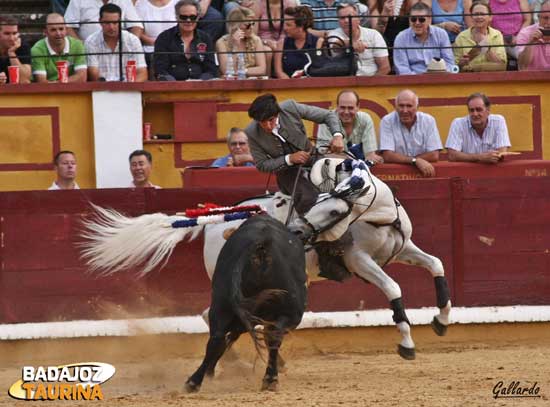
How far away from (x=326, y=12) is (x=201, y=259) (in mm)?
3235

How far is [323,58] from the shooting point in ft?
37.8

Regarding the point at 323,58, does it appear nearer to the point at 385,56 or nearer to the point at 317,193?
the point at 385,56

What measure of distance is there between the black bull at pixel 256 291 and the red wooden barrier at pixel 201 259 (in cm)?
255

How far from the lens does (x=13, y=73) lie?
11266mm

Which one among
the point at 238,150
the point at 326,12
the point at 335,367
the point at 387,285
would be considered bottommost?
the point at 335,367

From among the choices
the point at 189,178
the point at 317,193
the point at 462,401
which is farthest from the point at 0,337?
the point at 462,401

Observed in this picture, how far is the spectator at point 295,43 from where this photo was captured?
37.1ft

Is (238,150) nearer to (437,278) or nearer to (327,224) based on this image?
(437,278)

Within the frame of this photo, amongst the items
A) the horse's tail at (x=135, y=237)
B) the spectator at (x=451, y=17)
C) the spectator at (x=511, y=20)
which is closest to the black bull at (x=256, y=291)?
the horse's tail at (x=135, y=237)

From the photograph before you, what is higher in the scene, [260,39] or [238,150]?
[260,39]

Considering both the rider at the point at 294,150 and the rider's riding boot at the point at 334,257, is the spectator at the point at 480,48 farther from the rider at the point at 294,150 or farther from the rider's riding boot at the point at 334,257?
the rider's riding boot at the point at 334,257

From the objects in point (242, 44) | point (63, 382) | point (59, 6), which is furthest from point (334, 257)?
point (59, 6)

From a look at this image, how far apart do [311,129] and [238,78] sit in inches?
30.5

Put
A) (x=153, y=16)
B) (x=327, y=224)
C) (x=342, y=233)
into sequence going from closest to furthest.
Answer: (x=327, y=224)
(x=342, y=233)
(x=153, y=16)
